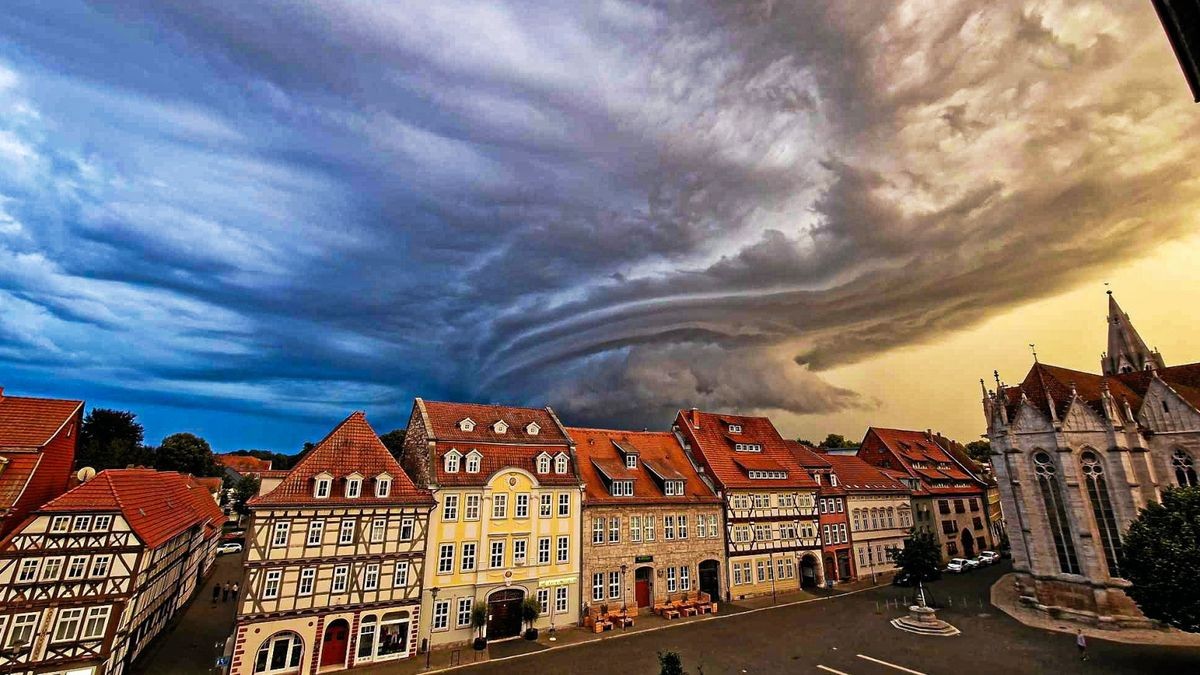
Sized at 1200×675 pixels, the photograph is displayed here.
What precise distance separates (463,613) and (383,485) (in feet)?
31.4

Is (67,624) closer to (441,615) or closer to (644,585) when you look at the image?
(441,615)

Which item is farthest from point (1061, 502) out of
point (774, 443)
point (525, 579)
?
point (525, 579)

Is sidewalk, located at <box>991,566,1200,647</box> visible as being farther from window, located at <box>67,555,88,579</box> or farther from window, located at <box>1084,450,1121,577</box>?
window, located at <box>67,555,88,579</box>

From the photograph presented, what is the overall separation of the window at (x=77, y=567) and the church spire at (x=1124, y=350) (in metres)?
86.8

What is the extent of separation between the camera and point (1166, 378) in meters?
41.3

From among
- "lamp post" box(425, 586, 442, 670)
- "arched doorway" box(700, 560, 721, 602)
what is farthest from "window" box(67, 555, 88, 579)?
"arched doorway" box(700, 560, 721, 602)

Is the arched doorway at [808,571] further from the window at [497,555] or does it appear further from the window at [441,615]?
the window at [441,615]

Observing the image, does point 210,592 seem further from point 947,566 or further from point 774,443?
point 947,566

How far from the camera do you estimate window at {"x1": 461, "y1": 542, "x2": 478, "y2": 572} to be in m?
32.4

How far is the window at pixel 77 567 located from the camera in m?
24.0

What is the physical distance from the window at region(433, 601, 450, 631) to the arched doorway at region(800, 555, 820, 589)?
32448 millimetres

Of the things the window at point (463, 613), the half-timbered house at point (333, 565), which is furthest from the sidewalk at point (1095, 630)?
the half-timbered house at point (333, 565)

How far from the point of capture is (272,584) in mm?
27516

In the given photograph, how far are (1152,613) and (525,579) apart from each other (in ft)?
116
